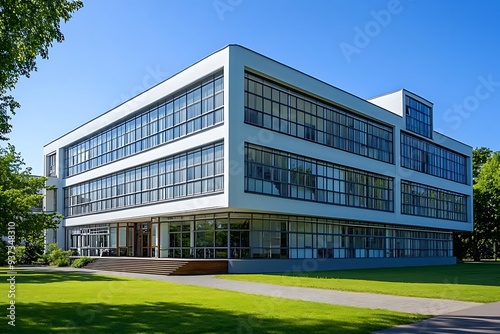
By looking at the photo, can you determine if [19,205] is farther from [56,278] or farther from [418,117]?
[418,117]

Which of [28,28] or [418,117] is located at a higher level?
[418,117]

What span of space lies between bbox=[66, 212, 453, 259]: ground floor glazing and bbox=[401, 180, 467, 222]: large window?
2192 millimetres

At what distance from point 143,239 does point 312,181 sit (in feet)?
48.3

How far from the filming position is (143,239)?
42.1 m

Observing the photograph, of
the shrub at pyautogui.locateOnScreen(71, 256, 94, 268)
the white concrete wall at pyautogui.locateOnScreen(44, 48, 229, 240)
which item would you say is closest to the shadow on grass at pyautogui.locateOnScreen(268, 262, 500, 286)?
the white concrete wall at pyautogui.locateOnScreen(44, 48, 229, 240)

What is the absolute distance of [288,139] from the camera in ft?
114

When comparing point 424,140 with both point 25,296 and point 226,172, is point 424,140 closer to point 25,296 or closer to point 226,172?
point 226,172

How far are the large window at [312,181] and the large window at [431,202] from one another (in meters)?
3.20

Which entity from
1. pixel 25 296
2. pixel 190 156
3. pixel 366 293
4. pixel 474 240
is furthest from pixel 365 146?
pixel 474 240

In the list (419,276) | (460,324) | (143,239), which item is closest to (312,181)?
(419,276)

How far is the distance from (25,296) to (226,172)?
51.0ft

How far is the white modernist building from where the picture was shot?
32.3 m

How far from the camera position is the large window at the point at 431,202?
4897 centimetres

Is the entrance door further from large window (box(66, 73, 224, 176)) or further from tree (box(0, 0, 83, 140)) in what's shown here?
tree (box(0, 0, 83, 140))
